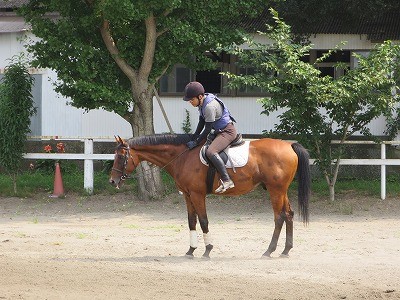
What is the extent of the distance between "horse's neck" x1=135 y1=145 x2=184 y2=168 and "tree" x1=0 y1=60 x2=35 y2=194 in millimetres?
9261

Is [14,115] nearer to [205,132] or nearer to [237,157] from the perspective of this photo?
[205,132]

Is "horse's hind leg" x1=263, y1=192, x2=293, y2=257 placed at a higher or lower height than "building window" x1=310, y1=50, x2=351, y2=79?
lower

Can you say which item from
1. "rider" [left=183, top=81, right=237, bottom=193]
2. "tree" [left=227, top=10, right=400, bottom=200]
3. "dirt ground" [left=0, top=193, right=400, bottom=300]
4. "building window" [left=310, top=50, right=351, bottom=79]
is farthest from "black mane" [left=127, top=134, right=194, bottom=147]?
"building window" [left=310, top=50, right=351, bottom=79]

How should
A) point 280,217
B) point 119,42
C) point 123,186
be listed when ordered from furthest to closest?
1. point 123,186
2. point 119,42
3. point 280,217

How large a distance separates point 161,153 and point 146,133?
7.96 metres

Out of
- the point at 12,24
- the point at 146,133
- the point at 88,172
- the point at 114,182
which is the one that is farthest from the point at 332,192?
the point at 12,24

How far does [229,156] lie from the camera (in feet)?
49.9

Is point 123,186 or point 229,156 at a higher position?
point 229,156

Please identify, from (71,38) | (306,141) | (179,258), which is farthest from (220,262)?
(71,38)

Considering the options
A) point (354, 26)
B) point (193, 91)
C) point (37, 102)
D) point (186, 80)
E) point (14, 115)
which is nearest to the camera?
point (193, 91)

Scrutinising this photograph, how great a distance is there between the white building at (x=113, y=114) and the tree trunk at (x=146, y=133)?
4.70 meters

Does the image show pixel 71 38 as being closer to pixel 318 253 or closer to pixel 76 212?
pixel 76 212

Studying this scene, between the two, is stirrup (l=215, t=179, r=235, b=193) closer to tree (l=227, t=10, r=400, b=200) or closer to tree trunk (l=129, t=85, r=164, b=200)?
tree (l=227, t=10, r=400, b=200)

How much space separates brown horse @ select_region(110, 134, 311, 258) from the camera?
15180 mm
